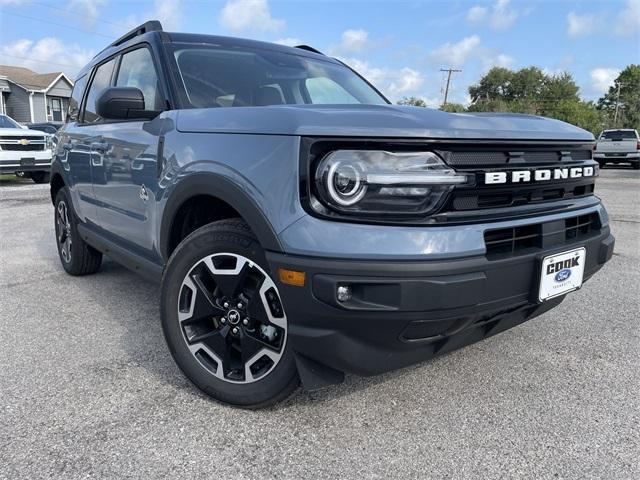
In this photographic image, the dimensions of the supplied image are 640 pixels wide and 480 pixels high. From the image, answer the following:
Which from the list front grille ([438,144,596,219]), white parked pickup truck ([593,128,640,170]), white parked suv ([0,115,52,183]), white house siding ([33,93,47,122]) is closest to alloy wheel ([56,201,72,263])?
front grille ([438,144,596,219])

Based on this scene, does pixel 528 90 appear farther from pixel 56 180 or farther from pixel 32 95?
pixel 56 180

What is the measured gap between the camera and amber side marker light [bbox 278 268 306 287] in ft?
6.06

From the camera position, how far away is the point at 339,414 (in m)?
2.31

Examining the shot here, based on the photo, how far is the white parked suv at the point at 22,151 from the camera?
43.4 feet

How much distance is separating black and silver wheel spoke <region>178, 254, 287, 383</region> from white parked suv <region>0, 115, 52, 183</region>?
13198 mm

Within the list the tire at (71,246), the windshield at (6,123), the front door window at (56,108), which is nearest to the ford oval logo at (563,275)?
the tire at (71,246)

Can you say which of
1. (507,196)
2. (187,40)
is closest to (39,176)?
(187,40)

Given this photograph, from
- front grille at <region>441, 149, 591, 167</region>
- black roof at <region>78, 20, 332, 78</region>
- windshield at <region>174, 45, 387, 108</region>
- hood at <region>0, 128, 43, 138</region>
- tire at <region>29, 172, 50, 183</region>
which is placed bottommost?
tire at <region>29, 172, 50, 183</region>

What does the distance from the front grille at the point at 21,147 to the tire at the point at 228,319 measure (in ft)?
43.6

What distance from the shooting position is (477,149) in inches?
76.1

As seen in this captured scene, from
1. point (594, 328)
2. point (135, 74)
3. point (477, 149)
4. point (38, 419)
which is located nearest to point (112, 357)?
point (38, 419)

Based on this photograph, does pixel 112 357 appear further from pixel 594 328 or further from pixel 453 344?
pixel 594 328

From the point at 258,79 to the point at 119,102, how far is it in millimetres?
843

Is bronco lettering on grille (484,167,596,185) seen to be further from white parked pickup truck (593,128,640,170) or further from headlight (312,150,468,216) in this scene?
white parked pickup truck (593,128,640,170)
